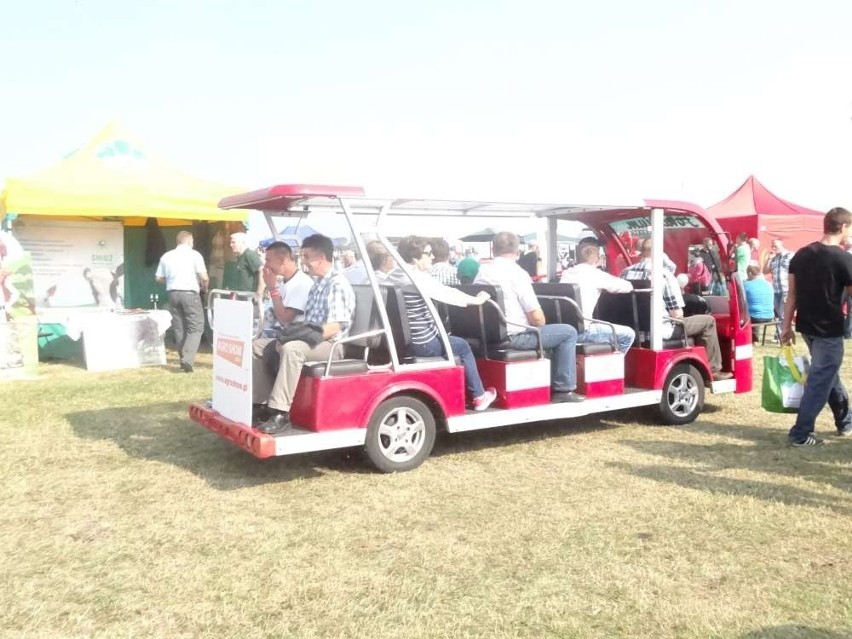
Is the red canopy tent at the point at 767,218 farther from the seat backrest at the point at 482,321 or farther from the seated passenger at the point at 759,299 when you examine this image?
the seat backrest at the point at 482,321

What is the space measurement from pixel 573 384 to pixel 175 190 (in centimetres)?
780

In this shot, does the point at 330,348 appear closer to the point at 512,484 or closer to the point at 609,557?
the point at 512,484

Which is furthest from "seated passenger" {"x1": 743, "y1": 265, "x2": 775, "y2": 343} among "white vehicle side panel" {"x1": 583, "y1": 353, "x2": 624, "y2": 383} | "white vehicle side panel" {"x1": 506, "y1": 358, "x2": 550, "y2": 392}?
"white vehicle side panel" {"x1": 506, "y1": 358, "x2": 550, "y2": 392}

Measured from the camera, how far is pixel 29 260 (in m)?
10.8

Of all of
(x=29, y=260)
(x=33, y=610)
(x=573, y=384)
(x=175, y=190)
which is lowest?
(x=33, y=610)

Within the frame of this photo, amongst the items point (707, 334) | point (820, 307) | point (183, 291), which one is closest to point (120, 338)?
point (183, 291)

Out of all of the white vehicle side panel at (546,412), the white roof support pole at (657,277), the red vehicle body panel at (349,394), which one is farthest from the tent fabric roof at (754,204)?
the red vehicle body panel at (349,394)

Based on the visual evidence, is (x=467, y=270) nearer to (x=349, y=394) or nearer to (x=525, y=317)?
(x=525, y=317)

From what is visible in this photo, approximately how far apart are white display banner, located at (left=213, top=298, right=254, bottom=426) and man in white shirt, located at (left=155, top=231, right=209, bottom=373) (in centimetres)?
472

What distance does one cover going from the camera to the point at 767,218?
18.0 metres

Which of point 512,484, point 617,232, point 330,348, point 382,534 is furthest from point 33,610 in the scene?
point 617,232

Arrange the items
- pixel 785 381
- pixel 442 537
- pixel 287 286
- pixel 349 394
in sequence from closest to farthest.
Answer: pixel 442 537
pixel 349 394
pixel 287 286
pixel 785 381

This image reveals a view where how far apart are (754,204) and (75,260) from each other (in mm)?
14738

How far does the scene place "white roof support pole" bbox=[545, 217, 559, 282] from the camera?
7637 millimetres
